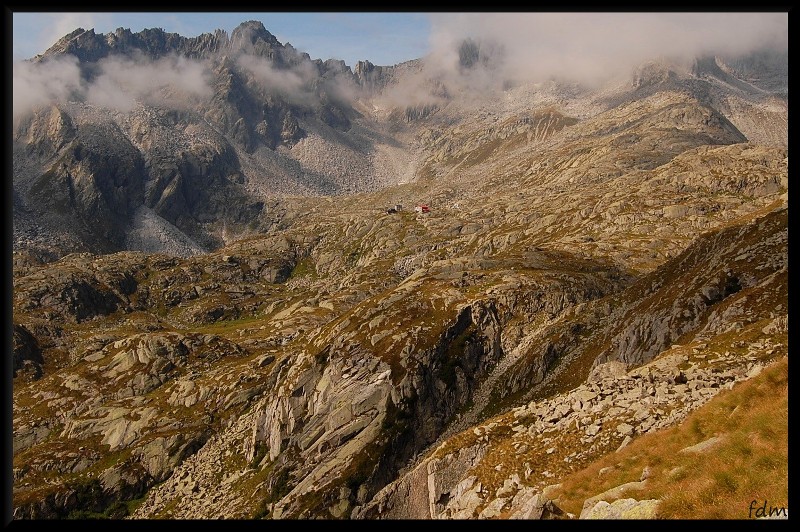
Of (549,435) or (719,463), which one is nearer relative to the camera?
(719,463)

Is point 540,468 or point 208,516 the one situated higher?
point 540,468

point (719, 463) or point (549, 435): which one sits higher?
point (719, 463)

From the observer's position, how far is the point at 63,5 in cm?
984

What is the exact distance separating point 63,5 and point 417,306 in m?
82.7

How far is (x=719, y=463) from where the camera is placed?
17.0 meters

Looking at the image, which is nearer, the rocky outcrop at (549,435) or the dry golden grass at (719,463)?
the dry golden grass at (719,463)

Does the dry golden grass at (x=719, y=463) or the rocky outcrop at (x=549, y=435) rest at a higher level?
the dry golden grass at (x=719, y=463)

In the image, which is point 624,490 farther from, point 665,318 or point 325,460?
point 325,460

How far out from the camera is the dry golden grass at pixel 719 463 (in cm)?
1463

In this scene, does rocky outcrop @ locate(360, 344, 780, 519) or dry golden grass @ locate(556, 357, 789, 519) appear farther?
rocky outcrop @ locate(360, 344, 780, 519)

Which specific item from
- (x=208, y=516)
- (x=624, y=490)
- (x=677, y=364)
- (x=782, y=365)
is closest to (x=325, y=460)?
(x=208, y=516)

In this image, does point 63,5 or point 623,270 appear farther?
point 623,270

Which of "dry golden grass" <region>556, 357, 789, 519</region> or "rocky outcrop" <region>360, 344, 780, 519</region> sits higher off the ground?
"dry golden grass" <region>556, 357, 789, 519</region>

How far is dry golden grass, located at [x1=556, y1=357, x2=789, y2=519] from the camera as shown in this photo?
14.6 metres
